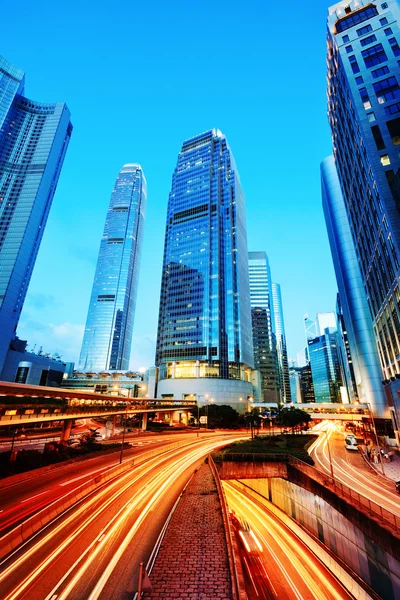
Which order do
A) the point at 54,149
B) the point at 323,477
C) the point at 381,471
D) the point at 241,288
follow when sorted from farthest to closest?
the point at 54,149, the point at 241,288, the point at 381,471, the point at 323,477

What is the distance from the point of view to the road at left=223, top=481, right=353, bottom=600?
60.7 ft

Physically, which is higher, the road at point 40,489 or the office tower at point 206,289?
the office tower at point 206,289

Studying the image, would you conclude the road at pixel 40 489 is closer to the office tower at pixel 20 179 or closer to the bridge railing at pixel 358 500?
the bridge railing at pixel 358 500

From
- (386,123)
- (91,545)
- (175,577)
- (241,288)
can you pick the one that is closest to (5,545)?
(91,545)

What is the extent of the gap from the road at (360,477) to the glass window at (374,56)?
7427 centimetres

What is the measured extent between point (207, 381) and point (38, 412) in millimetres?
85266

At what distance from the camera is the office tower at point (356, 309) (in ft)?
275

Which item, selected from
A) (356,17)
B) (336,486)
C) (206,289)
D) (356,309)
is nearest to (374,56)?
(356,17)

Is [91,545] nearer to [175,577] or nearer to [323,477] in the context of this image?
[175,577]

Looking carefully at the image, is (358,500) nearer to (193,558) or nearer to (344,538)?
(344,538)

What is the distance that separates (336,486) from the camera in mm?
23109

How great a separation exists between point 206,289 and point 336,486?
112 metres

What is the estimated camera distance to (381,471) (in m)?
35.8

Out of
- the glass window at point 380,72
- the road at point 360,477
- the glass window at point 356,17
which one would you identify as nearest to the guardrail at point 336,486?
the road at point 360,477
